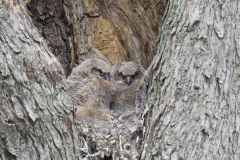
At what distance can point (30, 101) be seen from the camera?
10.5 feet

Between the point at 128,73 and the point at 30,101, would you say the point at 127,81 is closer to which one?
the point at 128,73

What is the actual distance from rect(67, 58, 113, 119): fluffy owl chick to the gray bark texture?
5.73 feet

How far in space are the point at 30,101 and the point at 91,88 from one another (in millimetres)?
2098

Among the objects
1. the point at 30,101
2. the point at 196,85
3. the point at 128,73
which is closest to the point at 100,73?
the point at 128,73

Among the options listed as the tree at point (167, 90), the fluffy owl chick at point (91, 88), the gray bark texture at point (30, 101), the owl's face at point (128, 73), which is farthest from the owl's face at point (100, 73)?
the gray bark texture at point (30, 101)

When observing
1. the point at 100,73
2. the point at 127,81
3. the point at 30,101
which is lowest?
the point at 127,81

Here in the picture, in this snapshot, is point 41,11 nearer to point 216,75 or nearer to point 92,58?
point 92,58

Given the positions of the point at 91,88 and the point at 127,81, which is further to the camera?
the point at 127,81

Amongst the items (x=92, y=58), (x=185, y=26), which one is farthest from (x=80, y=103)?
(x=185, y=26)

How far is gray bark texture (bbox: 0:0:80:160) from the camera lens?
3.14 metres

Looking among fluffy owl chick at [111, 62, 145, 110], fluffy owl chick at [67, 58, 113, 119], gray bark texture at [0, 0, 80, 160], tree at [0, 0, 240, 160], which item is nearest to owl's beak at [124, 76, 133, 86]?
fluffy owl chick at [111, 62, 145, 110]

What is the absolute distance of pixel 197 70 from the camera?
11.8ft

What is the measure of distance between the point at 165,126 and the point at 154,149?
0.57ft

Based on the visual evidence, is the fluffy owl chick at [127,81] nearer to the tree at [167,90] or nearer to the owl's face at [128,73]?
the owl's face at [128,73]
